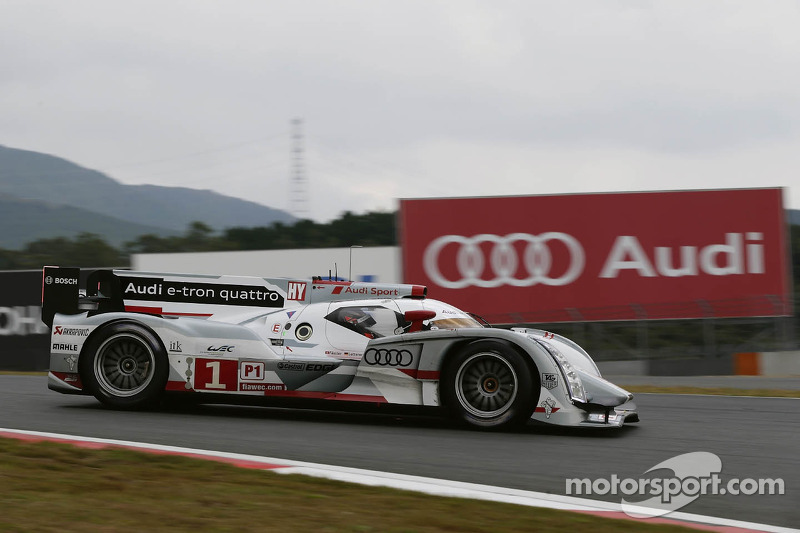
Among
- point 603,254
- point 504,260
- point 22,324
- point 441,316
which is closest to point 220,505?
point 441,316

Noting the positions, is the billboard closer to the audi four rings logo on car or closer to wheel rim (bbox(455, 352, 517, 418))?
the audi four rings logo on car

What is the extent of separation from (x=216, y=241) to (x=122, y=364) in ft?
105

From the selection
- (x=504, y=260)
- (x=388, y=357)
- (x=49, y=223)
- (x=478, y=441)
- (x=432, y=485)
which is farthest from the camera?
(x=49, y=223)

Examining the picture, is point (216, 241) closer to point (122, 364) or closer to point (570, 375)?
point (122, 364)

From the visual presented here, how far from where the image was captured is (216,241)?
129 ft

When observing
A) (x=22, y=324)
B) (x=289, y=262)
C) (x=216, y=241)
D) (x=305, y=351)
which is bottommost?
(x=305, y=351)

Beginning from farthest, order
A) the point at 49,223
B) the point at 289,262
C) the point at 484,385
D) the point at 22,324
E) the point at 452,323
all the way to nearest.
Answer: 1. the point at 49,223
2. the point at 289,262
3. the point at 22,324
4. the point at 452,323
5. the point at 484,385

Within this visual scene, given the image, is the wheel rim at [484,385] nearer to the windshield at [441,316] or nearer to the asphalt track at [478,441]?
the asphalt track at [478,441]

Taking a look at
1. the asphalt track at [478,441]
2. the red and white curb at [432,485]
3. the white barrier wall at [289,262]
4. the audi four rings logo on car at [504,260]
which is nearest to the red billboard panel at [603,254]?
the audi four rings logo on car at [504,260]

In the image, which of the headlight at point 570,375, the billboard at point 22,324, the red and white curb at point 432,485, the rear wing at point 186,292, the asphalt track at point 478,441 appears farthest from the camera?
the billboard at point 22,324

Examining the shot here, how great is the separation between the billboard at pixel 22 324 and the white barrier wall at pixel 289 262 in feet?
10.3

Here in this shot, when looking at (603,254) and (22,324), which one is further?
(603,254)

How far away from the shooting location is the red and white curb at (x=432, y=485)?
4.34 metres

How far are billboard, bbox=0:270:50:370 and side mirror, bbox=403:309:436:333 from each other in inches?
556
